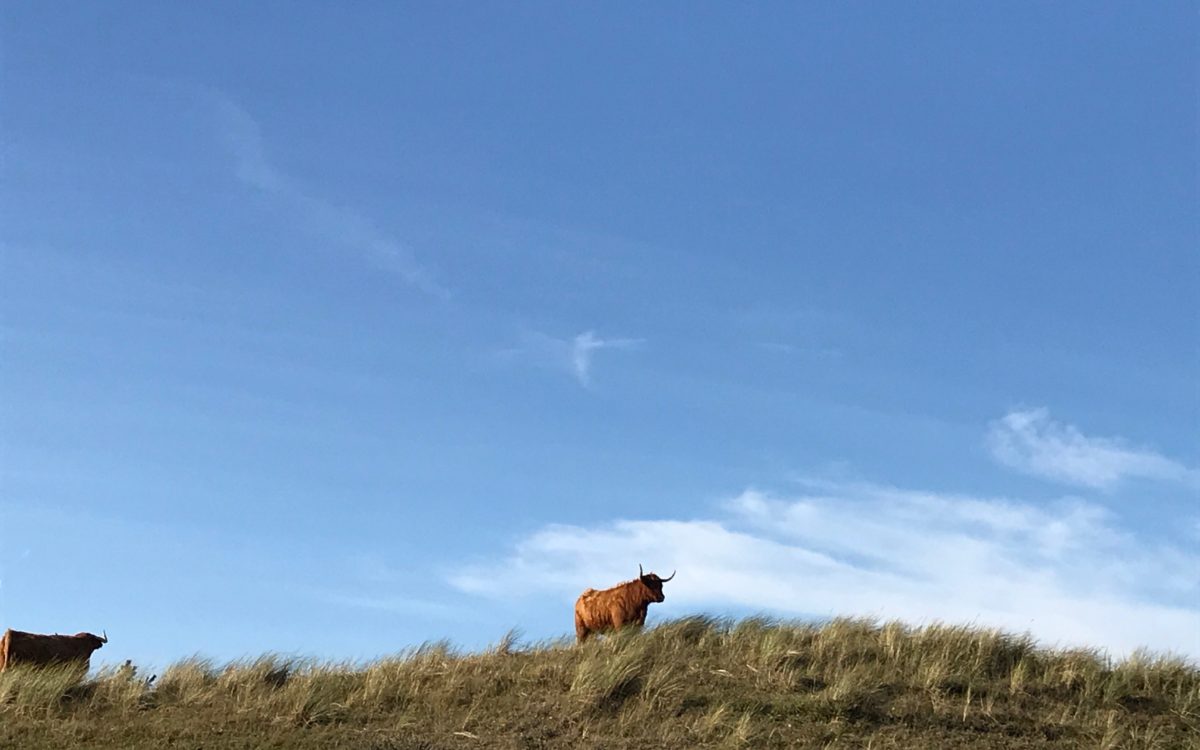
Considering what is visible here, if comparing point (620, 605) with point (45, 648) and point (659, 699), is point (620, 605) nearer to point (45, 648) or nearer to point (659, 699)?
point (659, 699)

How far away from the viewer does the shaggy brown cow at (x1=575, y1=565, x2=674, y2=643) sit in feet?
75.3

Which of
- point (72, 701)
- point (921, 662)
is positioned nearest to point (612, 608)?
point (921, 662)

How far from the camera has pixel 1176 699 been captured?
767 inches

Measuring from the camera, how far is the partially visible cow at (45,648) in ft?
70.6

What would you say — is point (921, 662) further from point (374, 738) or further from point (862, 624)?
point (374, 738)

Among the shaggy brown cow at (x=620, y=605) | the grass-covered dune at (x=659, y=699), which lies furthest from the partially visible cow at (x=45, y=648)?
the shaggy brown cow at (x=620, y=605)

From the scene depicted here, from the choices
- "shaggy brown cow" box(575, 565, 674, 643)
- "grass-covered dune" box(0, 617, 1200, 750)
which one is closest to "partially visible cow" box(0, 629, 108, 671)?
"grass-covered dune" box(0, 617, 1200, 750)

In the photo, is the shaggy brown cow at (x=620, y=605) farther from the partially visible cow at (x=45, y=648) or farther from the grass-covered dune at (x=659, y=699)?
the partially visible cow at (x=45, y=648)

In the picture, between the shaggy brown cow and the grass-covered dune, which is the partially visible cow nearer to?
the grass-covered dune

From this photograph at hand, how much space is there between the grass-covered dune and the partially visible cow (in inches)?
79.3

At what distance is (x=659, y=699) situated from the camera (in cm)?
1809

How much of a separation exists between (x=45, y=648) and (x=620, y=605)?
10.7 metres

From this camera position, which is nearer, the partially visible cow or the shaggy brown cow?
the partially visible cow

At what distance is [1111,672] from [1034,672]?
143cm
